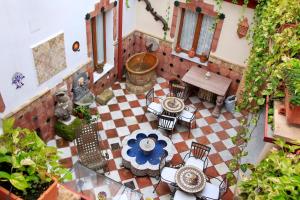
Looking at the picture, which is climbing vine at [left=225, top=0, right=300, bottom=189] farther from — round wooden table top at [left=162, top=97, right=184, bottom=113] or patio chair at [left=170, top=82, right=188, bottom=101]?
patio chair at [left=170, top=82, right=188, bottom=101]

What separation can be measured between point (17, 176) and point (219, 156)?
20.6 ft

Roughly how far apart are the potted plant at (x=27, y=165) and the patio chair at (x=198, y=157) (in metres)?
4.77

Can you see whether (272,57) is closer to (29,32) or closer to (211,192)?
(211,192)

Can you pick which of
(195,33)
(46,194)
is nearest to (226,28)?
(195,33)

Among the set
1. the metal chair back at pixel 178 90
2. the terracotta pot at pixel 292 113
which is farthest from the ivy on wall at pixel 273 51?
the metal chair back at pixel 178 90

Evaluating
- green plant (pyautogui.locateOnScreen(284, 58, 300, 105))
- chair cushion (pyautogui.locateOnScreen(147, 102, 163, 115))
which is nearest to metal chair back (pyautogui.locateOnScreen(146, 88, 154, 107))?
chair cushion (pyautogui.locateOnScreen(147, 102, 163, 115))

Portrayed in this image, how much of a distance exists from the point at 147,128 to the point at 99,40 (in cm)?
281

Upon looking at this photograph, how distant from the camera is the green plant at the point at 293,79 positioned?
9.27ft

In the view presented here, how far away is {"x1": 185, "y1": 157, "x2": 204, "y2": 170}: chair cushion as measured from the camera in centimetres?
679

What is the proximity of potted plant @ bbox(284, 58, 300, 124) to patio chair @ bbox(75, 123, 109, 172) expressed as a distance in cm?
456

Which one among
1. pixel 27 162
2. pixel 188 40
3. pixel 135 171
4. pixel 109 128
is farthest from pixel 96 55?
pixel 27 162

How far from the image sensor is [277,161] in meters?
2.36

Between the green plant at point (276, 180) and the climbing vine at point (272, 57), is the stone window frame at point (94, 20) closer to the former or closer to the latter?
the climbing vine at point (272, 57)

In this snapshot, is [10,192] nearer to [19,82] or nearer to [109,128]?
[19,82]
